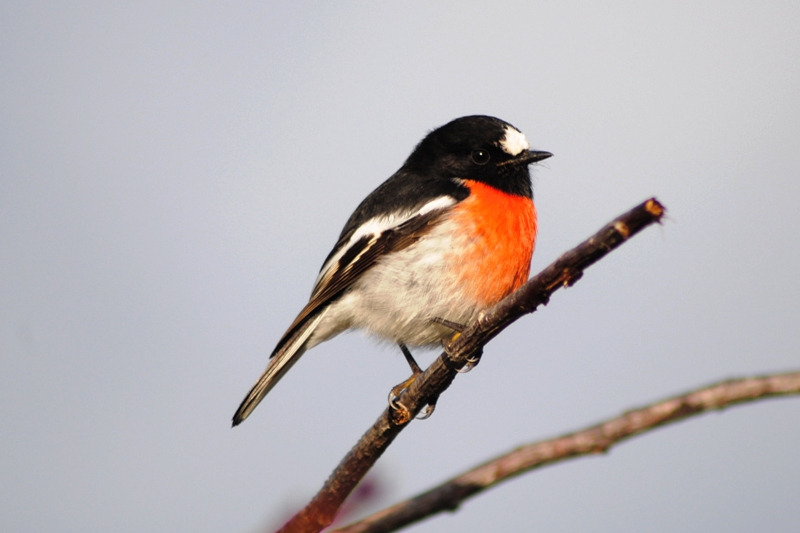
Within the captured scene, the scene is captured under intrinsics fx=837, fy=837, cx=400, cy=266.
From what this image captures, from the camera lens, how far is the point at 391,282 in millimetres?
5445

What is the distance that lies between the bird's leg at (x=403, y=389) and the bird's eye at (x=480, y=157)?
1433 millimetres

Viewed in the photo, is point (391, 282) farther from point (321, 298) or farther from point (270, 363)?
point (270, 363)

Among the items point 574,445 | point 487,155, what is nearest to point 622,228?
point 574,445

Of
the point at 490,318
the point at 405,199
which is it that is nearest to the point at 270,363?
the point at 405,199

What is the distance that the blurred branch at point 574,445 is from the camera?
219cm

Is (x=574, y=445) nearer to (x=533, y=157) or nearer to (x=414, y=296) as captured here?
(x=414, y=296)

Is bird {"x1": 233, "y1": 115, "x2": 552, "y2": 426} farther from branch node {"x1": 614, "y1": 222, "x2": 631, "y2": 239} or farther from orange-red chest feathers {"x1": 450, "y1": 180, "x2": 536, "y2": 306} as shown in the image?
branch node {"x1": 614, "y1": 222, "x2": 631, "y2": 239}

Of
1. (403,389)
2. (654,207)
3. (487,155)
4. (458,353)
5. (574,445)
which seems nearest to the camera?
(574,445)

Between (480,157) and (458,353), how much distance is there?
259cm

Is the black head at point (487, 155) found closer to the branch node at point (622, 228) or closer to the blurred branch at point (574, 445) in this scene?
the branch node at point (622, 228)

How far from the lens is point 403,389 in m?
4.88

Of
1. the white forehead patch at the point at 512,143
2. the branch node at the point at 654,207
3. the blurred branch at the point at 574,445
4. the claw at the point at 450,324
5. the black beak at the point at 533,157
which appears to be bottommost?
the blurred branch at the point at 574,445

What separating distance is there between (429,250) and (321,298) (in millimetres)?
870

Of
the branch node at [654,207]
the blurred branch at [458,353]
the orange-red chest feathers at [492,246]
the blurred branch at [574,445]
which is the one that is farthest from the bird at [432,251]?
the branch node at [654,207]
